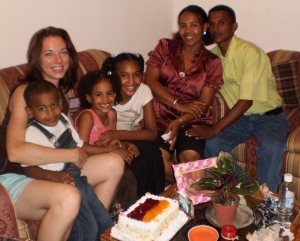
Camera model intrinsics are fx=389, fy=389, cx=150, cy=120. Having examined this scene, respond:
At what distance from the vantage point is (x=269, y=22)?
11.2 feet

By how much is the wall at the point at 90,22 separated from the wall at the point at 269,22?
2.03ft

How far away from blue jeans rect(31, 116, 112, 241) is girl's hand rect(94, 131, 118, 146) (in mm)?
252

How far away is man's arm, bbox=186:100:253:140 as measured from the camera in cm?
263

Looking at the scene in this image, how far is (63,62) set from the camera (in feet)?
6.95

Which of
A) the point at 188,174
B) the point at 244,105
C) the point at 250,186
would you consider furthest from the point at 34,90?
the point at 244,105

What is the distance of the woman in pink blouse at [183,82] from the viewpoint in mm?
2602

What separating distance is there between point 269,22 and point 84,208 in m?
2.39

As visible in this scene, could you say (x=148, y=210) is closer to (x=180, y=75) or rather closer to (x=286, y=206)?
(x=286, y=206)

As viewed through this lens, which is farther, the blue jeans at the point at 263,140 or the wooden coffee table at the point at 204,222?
the blue jeans at the point at 263,140

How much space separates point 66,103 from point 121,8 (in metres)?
1.40

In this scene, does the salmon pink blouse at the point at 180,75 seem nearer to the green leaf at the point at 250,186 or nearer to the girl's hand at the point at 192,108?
the girl's hand at the point at 192,108

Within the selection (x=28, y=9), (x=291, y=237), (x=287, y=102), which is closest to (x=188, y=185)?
(x=291, y=237)

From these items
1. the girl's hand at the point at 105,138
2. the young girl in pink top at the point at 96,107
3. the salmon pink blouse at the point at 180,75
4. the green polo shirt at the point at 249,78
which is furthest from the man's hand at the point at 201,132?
the girl's hand at the point at 105,138

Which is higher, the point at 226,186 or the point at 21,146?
the point at 21,146
